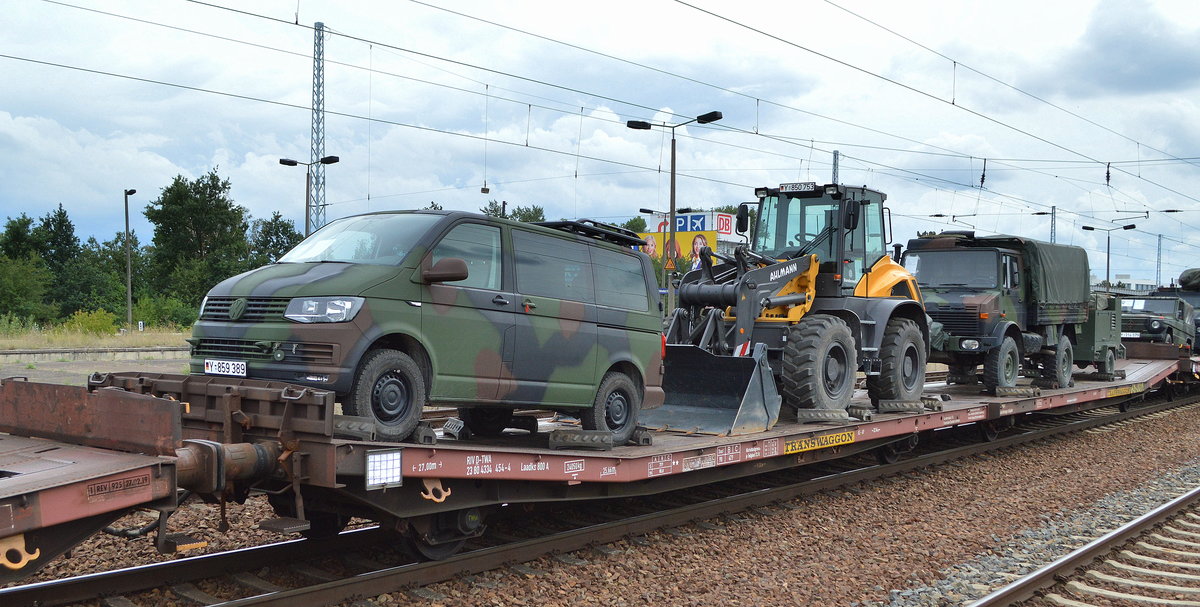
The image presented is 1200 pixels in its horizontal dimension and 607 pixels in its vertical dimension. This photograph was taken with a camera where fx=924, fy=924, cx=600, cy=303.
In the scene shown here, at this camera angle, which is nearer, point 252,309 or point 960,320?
point 252,309

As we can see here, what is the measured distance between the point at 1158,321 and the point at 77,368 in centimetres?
2649

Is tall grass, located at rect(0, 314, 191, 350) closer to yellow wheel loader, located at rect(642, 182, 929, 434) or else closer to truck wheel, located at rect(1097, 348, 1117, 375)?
yellow wheel loader, located at rect(642, 182, 929, 434)

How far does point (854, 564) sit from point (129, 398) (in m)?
5.57

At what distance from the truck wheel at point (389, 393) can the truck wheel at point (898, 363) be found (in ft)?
24.2

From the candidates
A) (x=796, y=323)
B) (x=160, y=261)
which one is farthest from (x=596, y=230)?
(x=160, y=261)

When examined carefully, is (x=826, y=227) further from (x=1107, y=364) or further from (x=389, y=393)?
(x=1107, y=364)

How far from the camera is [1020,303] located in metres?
15.9

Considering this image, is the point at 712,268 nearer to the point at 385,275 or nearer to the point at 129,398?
the point at 385,275

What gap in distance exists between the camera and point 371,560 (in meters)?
6.89

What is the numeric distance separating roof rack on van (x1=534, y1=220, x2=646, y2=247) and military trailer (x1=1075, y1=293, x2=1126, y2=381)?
13415 millimetres

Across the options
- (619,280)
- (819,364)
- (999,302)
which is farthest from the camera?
(999,302)

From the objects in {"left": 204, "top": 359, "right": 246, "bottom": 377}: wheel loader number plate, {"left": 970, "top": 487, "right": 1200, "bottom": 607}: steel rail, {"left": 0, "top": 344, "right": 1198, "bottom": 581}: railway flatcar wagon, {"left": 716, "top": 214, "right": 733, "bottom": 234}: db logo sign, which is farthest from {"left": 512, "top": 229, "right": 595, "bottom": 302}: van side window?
{"left": 716, "top": 214, "right": 733, "bottom": 234}: db logo sign

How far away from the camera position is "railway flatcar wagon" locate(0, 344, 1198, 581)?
4.48 m

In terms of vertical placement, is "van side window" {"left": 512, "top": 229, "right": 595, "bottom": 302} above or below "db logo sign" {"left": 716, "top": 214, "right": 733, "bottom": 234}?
below
